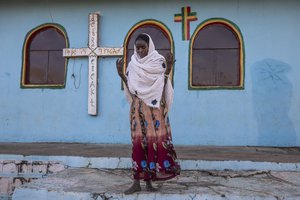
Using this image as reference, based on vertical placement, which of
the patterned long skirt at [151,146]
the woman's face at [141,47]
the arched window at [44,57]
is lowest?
the patterned long skirt at [151,146]

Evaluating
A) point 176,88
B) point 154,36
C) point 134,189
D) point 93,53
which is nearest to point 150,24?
point 154,36

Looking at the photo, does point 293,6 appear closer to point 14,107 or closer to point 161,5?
point 161,5

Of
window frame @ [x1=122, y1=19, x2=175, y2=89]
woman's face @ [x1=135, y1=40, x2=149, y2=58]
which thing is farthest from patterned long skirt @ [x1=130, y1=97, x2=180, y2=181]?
window frame @ [x1=122, y1=19, x2=175, y2=89]

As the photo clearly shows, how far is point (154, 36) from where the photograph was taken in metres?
6.76

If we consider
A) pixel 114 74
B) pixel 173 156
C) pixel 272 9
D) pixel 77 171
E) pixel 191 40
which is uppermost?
pixel 272 9

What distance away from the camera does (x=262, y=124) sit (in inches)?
249

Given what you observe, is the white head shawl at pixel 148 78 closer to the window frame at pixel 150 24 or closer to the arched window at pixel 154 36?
the window frame at pixel 150 24

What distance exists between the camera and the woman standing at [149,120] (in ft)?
10.8

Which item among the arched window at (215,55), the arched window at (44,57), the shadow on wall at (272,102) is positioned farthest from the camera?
the arched window at (44,57)

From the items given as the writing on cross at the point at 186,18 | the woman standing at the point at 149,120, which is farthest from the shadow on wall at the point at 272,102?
the woman standing at the point at 149,120

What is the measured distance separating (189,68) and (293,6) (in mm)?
2305

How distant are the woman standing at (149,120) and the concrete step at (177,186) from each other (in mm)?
236

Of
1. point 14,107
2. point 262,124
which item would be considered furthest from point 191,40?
point 14,107

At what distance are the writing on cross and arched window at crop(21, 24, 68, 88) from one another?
2429 millimetres
